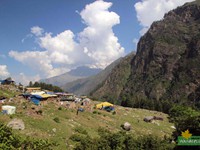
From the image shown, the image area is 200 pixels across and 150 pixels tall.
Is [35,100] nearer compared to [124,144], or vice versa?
[124,144]

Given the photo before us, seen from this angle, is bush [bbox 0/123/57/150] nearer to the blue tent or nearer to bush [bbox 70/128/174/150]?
bush [bbox 70/128/174/150]

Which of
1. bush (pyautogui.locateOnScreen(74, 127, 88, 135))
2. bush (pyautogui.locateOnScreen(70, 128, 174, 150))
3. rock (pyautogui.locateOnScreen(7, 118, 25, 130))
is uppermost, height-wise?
rock (pyautogui.locateOnScreen(7, 118, 25, 130))

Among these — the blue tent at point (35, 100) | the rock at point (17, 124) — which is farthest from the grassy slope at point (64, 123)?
the blue tent at point (35, 100)

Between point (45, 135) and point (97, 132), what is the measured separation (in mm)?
11195

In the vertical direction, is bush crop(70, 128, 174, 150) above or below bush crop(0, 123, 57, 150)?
below

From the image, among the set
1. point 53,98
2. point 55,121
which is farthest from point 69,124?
point 53,98

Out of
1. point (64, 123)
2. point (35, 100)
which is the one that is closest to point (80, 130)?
point (64, 123)

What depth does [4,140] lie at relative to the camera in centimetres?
1364

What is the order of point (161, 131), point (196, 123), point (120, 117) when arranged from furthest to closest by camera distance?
point (120, 117)
point (161, 131)
point (196, 123)

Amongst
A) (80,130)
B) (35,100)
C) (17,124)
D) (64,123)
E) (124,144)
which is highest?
(35,100)

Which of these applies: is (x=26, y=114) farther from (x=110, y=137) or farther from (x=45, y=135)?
(x=110, y=137)

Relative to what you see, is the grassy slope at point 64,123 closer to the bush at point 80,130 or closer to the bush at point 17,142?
the bush at point 80,130

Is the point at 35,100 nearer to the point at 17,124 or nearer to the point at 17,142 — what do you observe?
the point at 17,124

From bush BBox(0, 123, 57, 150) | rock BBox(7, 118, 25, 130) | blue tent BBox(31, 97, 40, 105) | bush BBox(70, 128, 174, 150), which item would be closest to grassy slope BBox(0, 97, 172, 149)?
rock BBox(7, 118, 25, 130)
